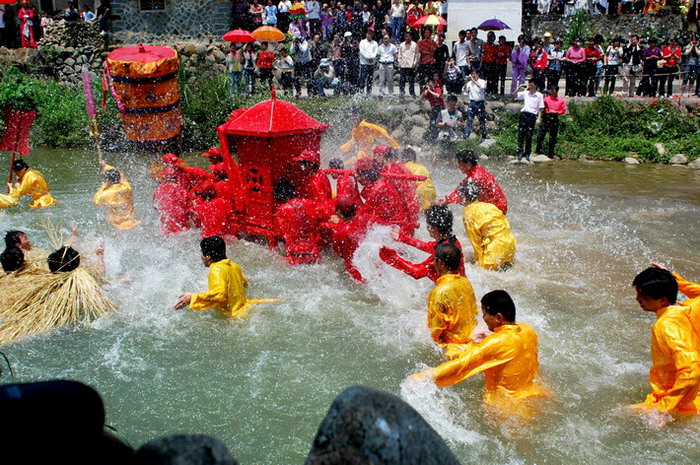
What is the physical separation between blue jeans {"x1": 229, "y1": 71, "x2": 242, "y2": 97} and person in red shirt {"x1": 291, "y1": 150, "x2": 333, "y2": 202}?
32.9 ft

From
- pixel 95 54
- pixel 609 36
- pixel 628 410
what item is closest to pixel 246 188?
pixel 628 410

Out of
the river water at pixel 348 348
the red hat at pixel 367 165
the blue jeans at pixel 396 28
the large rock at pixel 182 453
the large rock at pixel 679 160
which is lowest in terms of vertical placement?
the river water at pixel 348 348

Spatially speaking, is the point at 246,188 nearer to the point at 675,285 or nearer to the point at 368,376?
the point at 368,376

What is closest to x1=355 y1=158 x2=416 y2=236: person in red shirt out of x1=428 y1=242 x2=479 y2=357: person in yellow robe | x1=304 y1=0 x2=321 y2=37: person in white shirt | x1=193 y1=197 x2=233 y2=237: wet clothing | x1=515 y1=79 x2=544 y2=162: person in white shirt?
x1=193 y1=197 x2=233 y2=237: wet clothing

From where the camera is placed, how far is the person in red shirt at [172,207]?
8.48 meters

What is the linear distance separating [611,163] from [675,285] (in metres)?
10.5

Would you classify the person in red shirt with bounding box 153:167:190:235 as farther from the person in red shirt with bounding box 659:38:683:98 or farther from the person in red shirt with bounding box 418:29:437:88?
the person in red shirt with bounding box 659:38:683:98

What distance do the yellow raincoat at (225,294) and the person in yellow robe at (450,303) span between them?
Result: 176 centimetres

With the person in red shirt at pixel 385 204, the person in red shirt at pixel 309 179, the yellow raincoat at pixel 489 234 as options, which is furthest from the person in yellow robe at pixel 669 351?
the person in red shirt at pixel 309 179

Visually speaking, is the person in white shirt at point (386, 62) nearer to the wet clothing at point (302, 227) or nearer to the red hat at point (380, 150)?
the red hat at point (380, 150)

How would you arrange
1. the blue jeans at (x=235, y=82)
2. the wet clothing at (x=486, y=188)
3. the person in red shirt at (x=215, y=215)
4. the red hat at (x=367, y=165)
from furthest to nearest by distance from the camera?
the blue jeans at (x=235, y=82)
the person in red shirt at (x=215, y=215)
the wet clothing at (x=486, y=188)
the red hat at (x=367, y=165)

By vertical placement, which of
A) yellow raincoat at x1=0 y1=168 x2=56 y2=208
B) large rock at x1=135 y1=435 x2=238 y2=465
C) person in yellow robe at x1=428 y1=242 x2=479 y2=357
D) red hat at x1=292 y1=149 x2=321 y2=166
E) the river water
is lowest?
the river water

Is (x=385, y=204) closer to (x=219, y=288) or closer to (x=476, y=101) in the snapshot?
(x=219, y=288)

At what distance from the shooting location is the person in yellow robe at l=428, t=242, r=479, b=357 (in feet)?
15.6
